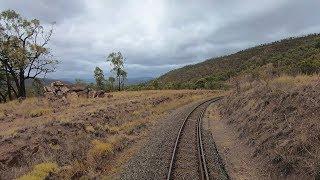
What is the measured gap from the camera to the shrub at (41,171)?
49.9 ft

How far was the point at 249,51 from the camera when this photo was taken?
7057 inches

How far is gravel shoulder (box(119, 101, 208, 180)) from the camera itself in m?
16.8

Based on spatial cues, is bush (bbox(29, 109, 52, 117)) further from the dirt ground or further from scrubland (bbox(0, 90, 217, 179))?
the dirt ground

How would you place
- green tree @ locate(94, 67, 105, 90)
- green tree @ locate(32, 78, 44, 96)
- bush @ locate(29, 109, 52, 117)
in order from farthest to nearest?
green tree @ locate(94, 67, 105, 90) → green tree @ locate(32, 78, 44, 96) → bush @ locate(29, 109, 52, 117)

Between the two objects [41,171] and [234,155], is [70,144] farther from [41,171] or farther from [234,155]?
[234,155]

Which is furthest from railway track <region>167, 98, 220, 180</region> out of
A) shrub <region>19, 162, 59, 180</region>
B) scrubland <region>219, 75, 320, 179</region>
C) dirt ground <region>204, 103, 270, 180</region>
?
shrub <region>19, 162, 59, 180</region>

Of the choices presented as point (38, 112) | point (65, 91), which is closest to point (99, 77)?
point (65, 91)

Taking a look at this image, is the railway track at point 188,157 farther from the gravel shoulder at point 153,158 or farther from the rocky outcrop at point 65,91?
the rocky outcrop at point 65,91

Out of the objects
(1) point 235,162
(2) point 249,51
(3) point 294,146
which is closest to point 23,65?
(1) point 235,162

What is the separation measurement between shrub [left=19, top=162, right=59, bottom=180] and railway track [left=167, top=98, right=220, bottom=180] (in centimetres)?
496

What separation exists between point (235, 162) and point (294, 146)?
3664 mm

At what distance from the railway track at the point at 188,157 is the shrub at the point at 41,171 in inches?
195

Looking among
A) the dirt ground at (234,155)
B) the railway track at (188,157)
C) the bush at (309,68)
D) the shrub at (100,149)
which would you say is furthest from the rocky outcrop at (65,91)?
the bush at (309,68)

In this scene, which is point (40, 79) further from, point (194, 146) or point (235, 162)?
point (235, 162)
